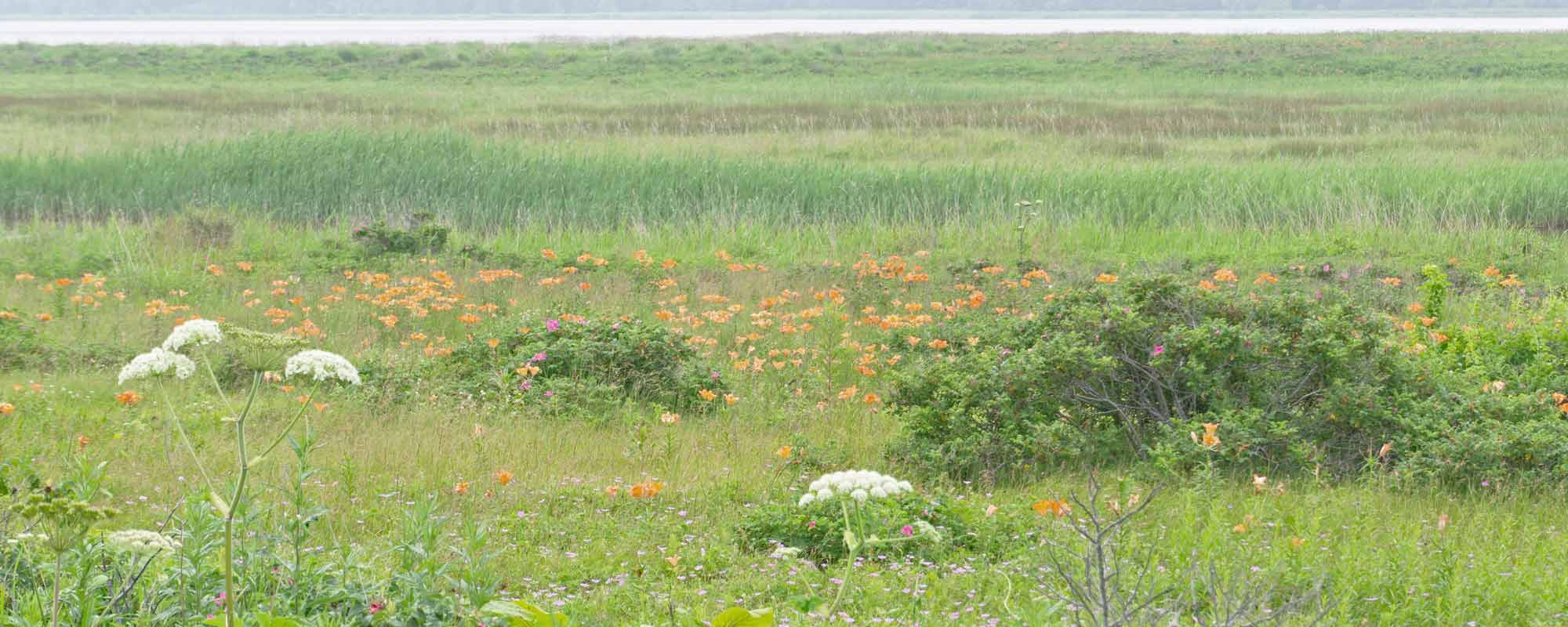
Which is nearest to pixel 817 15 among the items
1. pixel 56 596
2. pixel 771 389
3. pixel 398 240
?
pixel 398 240

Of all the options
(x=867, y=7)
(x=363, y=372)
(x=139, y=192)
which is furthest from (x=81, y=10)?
(x=363, y=372)

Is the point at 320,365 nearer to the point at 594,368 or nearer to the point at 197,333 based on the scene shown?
the point at 197,333

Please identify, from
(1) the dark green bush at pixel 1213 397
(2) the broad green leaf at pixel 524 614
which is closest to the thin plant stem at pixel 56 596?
(2) the broad green leaf at pixel 524 614

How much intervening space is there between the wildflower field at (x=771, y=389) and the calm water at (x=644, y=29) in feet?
177

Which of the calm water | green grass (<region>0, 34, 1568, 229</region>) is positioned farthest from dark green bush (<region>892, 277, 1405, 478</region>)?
the calm water

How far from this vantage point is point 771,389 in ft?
25.8

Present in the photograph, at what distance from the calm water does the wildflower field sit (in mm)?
53807

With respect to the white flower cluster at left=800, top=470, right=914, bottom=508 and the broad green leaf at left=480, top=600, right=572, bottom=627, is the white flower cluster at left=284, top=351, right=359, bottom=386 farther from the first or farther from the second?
the white flower cluster at left=800, top=470, right=914, bottom=508

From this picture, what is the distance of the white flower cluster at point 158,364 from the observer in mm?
3363

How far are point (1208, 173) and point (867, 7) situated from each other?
415 ft

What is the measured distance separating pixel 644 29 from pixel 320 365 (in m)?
86.6

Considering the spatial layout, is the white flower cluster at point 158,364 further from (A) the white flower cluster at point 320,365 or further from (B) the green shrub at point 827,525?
(B) the green shrub at point 827,525

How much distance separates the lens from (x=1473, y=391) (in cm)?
655

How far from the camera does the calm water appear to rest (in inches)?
2800
